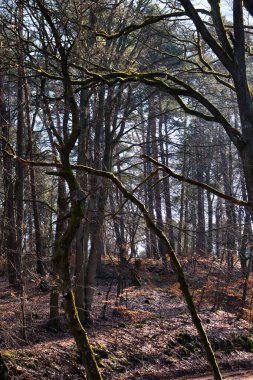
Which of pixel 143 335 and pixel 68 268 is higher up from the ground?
pixel 68 268

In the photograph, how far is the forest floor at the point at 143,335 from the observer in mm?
11572

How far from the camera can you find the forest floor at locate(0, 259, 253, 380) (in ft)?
38.0

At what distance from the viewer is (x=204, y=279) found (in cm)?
1944

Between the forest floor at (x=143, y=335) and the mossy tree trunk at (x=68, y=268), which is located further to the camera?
the forest floor at (x=143, y=335)

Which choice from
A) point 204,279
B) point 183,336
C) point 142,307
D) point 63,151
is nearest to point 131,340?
point 183,336

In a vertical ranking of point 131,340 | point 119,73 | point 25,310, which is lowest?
point 131,340

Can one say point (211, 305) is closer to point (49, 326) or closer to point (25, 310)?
point (49, 326)

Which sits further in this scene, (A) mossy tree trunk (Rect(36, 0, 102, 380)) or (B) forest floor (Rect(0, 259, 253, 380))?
(B) forest floor (Rect(0, 259, 253, 380))

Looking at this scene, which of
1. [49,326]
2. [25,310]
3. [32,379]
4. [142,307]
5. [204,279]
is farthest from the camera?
[204,279]

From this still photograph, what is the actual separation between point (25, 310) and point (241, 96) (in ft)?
23.6

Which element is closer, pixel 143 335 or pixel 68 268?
pixel 68 268

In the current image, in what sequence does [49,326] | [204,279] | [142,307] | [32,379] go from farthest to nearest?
[204,279]
[142,307]
[49,326]
[32,379]

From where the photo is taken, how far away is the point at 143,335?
1493 cm

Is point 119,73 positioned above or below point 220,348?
above
